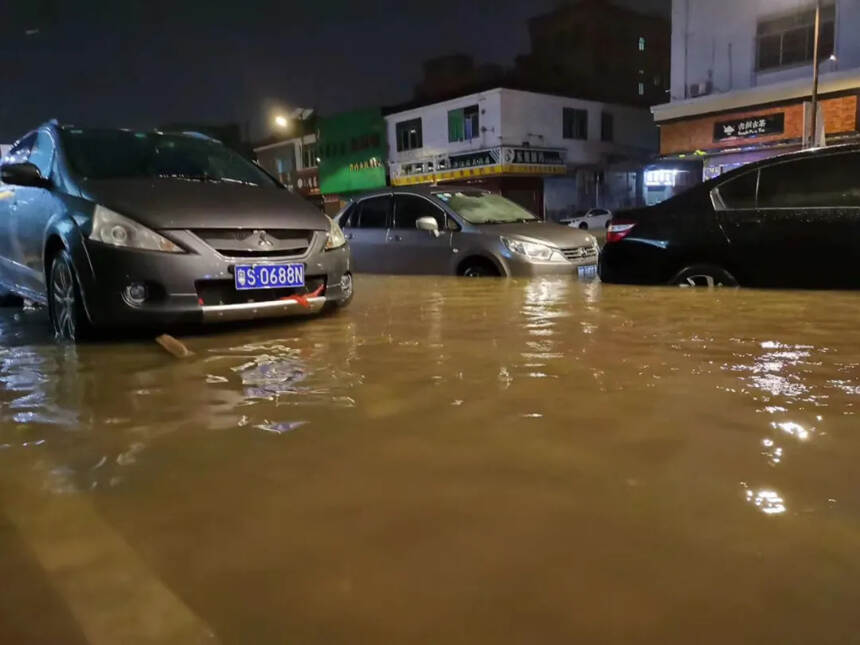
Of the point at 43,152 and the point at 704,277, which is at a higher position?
the point at 43,152

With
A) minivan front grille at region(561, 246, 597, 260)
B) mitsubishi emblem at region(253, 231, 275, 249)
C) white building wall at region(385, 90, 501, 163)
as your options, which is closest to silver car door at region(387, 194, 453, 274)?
minivan front grille at region(561, 246, 597, 260)

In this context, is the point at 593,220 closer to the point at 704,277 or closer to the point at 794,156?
the point at 704,277

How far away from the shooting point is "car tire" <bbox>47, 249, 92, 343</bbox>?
4195mm

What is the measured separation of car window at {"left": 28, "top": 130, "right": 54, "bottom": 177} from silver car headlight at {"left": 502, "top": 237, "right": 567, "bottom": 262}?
4.18 metres

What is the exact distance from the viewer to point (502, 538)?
1.69 meters

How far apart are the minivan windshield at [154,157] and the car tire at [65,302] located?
62 centimetres

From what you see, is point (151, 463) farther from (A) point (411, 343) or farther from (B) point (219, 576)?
(A) point (411, 343)

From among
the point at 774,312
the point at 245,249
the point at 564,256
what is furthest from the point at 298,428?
the point at 564,256

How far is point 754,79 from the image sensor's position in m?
19.8

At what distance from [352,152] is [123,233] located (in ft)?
110

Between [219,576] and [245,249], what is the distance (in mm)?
3038

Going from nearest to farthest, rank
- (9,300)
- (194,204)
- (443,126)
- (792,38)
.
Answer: (194,204)
(9,300)
(792,38)
(443,126)

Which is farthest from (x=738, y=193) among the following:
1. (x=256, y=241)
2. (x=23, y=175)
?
(x=23, y=175)

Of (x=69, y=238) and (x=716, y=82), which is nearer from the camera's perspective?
(x=69, y=238)
